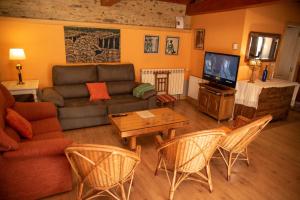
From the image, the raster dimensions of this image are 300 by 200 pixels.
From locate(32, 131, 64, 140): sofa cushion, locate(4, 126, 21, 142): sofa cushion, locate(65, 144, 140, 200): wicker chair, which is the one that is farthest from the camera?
locate(32, 131, 64, 140): sofa cushion

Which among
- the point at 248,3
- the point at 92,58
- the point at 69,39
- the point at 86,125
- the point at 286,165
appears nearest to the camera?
the point at 286,165

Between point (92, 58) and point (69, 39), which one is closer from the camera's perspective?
point (69, 39)

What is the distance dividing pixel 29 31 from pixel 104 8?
1544 mm

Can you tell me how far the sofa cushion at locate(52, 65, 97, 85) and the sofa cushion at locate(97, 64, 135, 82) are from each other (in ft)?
0.45

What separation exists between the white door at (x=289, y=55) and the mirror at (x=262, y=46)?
2.19ft

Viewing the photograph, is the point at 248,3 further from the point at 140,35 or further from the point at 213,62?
the point at 140,35

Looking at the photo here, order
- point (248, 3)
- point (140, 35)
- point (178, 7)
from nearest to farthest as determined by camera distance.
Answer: point (248, 3), point (140, 35), point (178, 7)

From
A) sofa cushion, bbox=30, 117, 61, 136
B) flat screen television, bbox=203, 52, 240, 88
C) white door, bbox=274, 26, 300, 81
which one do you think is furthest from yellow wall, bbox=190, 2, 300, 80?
sofa cushion, bbox=30, 117, 61, 136

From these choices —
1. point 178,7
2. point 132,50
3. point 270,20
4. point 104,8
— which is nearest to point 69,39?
point 104,8

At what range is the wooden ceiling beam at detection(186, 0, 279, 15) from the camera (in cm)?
338

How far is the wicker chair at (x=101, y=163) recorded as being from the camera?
1.51 m

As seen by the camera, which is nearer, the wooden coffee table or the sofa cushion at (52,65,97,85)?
the wooden coffee table

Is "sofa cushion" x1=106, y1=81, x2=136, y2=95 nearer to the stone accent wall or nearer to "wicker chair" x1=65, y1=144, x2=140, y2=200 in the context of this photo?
the stone accent wall

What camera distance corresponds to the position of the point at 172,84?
210 inches
